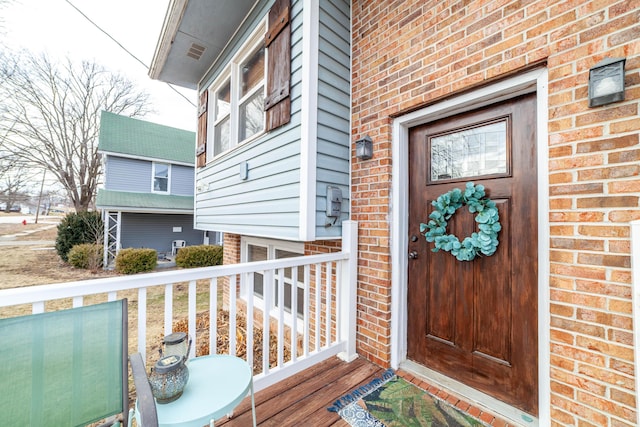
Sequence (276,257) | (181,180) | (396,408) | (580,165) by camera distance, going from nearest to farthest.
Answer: (580,165) → (396,408) → (276,257) → (181,180)

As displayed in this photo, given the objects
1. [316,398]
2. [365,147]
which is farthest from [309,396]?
[365,147]

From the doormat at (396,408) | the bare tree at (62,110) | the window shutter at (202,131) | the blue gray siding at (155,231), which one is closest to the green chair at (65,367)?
the doormat at (396,408)

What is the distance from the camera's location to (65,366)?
1144mm

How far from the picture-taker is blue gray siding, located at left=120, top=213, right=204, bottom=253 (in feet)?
33.6

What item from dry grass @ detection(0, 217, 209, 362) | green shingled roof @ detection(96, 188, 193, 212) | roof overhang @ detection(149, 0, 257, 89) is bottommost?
dry grass @ detection(0, 217, 209, 362)

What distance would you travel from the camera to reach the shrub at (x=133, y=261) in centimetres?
799

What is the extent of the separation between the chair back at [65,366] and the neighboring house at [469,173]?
143cm

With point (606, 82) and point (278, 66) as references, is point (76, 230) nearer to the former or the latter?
point (278, 66)

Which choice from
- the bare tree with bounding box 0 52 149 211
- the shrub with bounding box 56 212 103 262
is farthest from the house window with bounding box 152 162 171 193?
the bare tree with bounding box 0 52 149 211

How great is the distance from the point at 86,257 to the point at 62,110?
8.92 m

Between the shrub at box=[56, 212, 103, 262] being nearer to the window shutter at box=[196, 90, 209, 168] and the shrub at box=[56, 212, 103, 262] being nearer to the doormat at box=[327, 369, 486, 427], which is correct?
the window shutter at box=[196, 90, 209, 168]

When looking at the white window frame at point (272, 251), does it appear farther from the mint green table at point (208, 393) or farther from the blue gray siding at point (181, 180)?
the blue gray siding at point (181, 180)

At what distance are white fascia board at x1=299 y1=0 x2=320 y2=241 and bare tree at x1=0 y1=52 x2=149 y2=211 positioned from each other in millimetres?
14809

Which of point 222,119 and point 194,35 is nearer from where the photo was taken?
point 194,35
